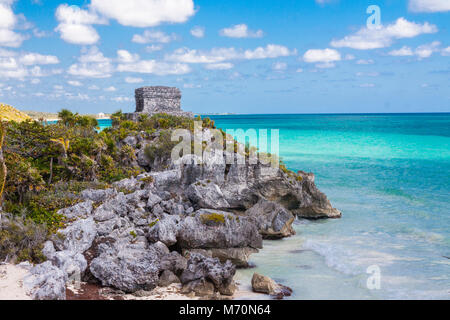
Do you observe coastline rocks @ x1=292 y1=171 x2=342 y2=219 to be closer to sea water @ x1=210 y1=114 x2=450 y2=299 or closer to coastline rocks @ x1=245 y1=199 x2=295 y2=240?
sea water @ x1=210 y1=114 x2=450 y2=299

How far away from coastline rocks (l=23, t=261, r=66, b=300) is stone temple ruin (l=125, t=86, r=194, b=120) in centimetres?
1533

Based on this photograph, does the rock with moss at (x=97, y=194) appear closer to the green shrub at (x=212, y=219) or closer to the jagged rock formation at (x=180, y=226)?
the jagged rock formation at (x=180, y=226)

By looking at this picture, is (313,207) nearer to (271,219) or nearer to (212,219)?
(271,219)

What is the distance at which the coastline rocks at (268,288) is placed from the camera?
7.93 meters

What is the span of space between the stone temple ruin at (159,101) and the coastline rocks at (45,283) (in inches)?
604

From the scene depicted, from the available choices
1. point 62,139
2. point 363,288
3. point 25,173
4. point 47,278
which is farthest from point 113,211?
point 363,288

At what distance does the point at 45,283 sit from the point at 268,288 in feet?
14.2

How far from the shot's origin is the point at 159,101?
74.7 ft

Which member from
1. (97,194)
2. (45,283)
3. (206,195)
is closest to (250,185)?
(206,195)

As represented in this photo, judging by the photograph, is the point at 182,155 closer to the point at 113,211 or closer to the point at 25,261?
the point at 113,211

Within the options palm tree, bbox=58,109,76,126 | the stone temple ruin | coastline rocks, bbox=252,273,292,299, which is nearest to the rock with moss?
coastline rocks, bbox=252,273,292,299

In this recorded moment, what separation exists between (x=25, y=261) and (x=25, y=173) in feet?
11.6

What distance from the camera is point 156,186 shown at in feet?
43.7

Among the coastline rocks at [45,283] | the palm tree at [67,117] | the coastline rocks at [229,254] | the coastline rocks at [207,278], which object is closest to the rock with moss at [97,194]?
the coastline rocks at [229,254]
